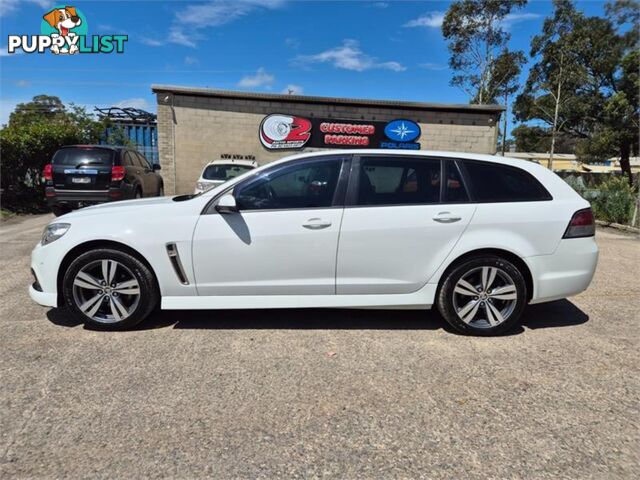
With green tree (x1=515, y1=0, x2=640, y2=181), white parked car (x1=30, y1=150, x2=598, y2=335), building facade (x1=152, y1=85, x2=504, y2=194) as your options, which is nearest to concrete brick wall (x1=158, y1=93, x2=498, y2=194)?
building facade (x1=152, y1=85, x2=504, y2=194)

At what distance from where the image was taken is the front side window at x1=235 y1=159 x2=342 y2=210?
385 centimetres

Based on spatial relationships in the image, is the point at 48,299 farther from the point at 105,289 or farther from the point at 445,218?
the point at 445,218

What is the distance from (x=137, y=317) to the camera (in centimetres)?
388

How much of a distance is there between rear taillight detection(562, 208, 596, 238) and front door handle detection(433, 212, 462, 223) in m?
0.98

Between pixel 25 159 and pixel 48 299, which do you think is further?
pixel 25 159

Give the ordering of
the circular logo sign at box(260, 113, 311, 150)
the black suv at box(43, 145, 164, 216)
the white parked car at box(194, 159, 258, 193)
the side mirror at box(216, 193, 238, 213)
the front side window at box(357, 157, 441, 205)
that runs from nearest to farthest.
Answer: the side mirror at box(216, 193, 238, 213)
the front side window at box(357, 157, 441, 205)
the black suv at box(43, 145, 164, 216)
the white parked car at box(194, 159, 258, 193)
the circular logo sign at box(260, 113, 311, 150)

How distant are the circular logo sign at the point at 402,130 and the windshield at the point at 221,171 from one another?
280 inches

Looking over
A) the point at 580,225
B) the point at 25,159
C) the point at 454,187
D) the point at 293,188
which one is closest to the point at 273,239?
the point at 293,188

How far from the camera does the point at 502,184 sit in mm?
4004

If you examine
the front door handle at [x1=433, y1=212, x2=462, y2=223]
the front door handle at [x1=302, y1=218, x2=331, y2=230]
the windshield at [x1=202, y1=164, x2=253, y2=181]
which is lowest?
the front door handle at [x1=302, y1=218, x2=331, y2=230]

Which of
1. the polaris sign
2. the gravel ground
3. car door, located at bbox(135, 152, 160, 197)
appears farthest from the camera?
the polaris sign

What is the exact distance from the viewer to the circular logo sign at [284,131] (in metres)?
15.7

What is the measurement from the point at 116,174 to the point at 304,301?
715 centimetres

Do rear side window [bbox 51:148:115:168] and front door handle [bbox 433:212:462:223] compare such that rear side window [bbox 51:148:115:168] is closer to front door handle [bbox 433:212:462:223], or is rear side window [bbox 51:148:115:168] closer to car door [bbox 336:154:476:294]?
car door [bbox 336:154:476:294]
